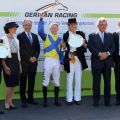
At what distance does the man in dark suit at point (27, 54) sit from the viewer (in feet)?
28.8

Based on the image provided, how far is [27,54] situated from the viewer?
8766 mm

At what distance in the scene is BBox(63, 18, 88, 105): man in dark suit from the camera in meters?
8.91

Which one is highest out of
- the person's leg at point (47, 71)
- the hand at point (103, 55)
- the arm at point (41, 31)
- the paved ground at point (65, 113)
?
the arm at point (41, 31)

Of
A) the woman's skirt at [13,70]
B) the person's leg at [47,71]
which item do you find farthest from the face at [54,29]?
the woman's skirt at [13,70]

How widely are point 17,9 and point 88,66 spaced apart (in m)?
2.00

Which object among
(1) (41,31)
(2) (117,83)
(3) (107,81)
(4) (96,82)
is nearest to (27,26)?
(1) (41,31)

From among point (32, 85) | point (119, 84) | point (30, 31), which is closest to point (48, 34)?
point (30, 31)

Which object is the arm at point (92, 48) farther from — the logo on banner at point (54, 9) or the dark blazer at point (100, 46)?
the logo on banner at point (54, 9)

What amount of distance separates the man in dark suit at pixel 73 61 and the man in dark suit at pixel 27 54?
0.60 meters

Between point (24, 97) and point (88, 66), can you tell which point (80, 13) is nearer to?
point (88, 66)

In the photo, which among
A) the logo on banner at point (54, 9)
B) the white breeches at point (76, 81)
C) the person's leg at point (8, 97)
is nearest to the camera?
the person's leg at point (8, 97)

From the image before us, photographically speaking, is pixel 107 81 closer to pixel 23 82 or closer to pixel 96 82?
pixel 96 82

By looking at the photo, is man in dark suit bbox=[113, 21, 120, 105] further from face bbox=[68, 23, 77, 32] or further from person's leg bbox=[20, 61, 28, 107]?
person's leg bbox=[20, 61, 28, 107]

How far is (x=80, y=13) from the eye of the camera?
973 centimetres
